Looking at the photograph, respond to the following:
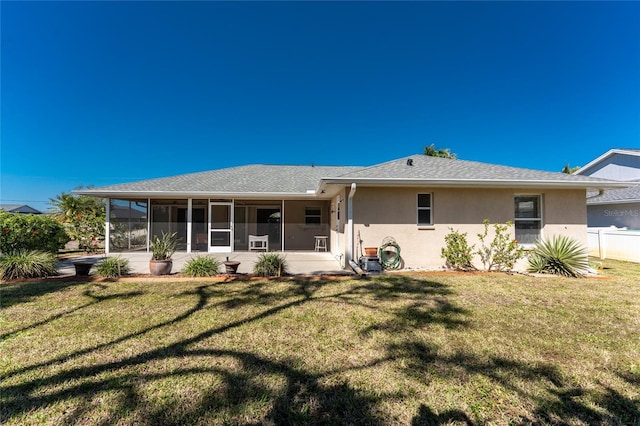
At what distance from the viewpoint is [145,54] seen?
11.8 meters

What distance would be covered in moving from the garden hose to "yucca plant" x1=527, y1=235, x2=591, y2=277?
3803 mm

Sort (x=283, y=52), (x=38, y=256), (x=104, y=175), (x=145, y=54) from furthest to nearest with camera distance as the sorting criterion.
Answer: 1. (x=104, y=175)
2. (x=283, y=52)
3. (x=145, y=54)
4. (x=38, y=256)

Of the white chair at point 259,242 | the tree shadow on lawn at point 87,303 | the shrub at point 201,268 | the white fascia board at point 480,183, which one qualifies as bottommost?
the tree shadow on lawn at point 87,303

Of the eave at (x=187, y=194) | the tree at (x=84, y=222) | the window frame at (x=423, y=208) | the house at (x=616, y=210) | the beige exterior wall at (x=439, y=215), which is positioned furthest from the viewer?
the tree at (x=84, y=222)

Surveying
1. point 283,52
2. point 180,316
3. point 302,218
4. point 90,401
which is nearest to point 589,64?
point 283,52

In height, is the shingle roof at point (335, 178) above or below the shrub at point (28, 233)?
above

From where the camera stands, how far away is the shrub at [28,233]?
895 cm

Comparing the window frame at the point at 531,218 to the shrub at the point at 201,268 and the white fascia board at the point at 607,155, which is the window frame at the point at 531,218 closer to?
the shrub at the point at 201,268

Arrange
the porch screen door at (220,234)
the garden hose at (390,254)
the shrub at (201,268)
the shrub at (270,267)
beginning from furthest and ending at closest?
1. the porch screen door at (220,234)
2. the garden hose at (390,254)
3. the shrub at (270,267)
4. the shrub at (201,268)

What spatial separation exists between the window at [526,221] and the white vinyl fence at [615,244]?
4990mm

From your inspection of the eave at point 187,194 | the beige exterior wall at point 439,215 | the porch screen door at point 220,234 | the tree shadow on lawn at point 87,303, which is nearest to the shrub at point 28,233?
the eave at point 187,194

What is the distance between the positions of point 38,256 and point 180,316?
565cm

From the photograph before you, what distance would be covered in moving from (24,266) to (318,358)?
7921mm

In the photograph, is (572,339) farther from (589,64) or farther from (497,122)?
(497,122)
